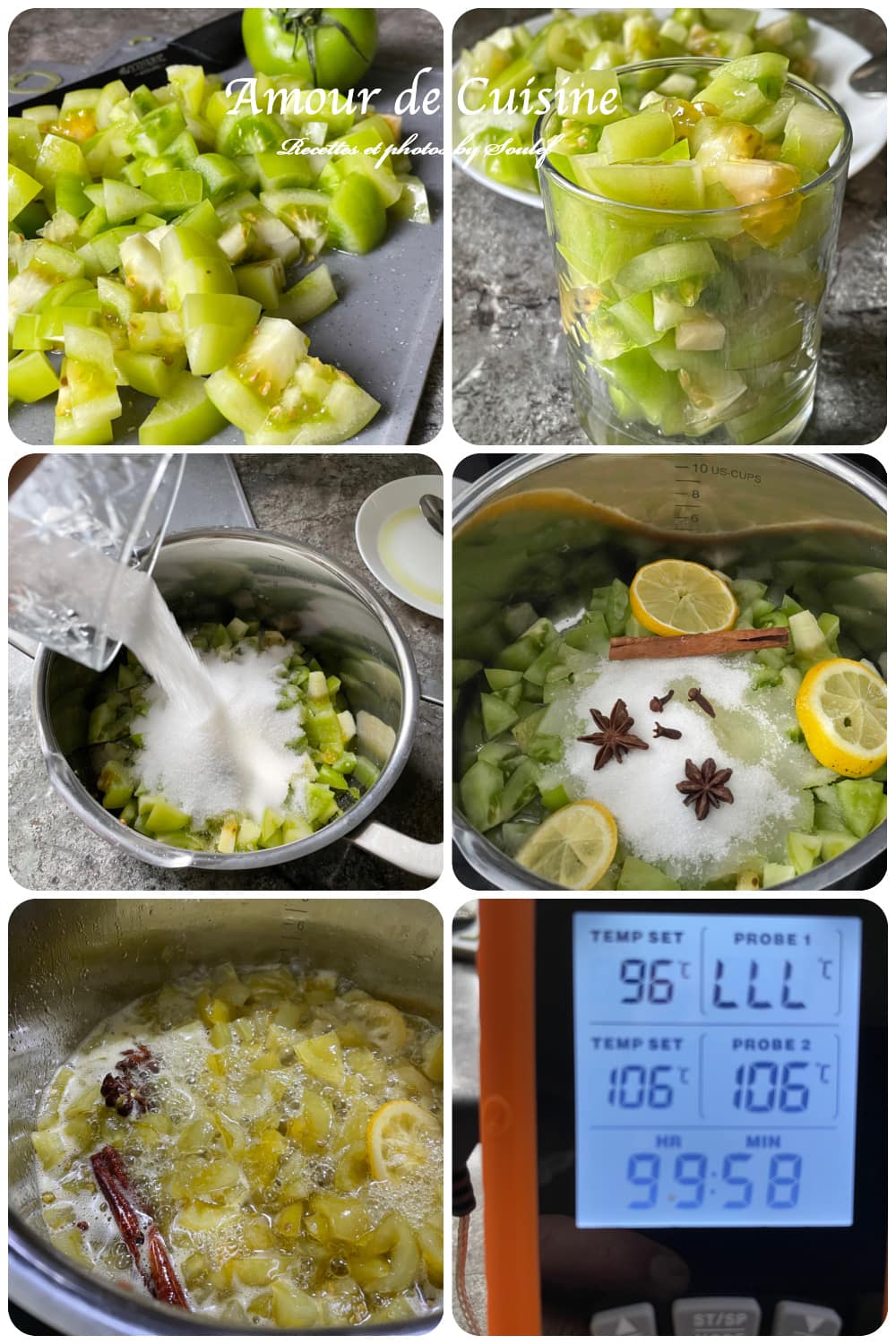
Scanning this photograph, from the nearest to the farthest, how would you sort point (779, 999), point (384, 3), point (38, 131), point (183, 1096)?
1. point (779, 999)
2. point (384, 3)
3. point (183, 1096)
4. point (38, 131)

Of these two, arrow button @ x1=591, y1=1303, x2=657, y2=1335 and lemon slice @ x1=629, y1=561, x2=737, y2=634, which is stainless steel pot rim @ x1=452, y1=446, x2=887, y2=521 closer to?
lemon slice @ x1=629, y1=561, x2=737, y2=634

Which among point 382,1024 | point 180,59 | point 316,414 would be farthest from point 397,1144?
point 180,59

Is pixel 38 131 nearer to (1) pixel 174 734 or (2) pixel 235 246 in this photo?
(2) pixel 235 246

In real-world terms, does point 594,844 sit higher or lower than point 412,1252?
higher

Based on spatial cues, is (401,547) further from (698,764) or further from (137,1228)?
(137,1228)

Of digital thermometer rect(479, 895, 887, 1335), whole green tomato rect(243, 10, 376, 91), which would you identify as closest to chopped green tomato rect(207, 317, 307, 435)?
whole green tomato rect(243, 10, 376, 91)

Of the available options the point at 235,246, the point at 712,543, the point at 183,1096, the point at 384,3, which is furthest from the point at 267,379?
the point at 183,1096
